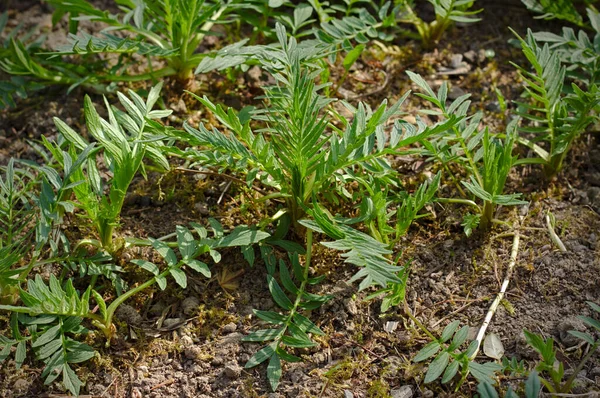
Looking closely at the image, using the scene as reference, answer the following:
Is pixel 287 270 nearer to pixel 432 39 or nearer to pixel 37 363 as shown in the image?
pixel 37 363

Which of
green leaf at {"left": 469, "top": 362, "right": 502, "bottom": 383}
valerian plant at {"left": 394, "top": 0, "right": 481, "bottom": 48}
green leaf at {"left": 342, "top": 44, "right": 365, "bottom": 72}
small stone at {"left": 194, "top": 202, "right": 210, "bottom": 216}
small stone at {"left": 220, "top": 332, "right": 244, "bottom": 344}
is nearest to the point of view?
green leaf at {"left": 469, "top": 362, "right": 502, "bottom": 383}

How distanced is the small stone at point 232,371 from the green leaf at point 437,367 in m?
Result: 0.51

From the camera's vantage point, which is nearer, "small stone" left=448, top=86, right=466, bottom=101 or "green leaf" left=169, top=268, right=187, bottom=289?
"green leaf" left=169, top=268, right=187, bottom=289

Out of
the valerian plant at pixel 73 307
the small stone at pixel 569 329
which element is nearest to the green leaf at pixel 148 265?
the valerian plant at pixel 73 307

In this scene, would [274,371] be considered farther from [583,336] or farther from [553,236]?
[553,236]

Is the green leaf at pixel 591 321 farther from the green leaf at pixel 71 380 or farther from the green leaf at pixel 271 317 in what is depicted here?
the green leaf at pixel 71 380

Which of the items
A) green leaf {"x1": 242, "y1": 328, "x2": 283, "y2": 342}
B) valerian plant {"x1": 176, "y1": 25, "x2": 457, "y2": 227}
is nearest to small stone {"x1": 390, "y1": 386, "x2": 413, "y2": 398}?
green leaf {"x1": 242, "y1": 328, "x2": 283, "y2": 342}

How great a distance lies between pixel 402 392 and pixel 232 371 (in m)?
0.46

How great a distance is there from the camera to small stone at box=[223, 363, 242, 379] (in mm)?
1976

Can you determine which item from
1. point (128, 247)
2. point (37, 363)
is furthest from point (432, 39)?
point (37, 363)

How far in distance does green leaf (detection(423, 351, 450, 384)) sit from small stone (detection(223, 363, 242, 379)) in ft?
1.66

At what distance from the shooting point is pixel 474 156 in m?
2.31

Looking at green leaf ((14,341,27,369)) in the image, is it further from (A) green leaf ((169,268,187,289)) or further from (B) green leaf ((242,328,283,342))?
(B) green leaf ((242,328,283,342))

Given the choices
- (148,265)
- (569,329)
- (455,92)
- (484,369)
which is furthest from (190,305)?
(455,92)
